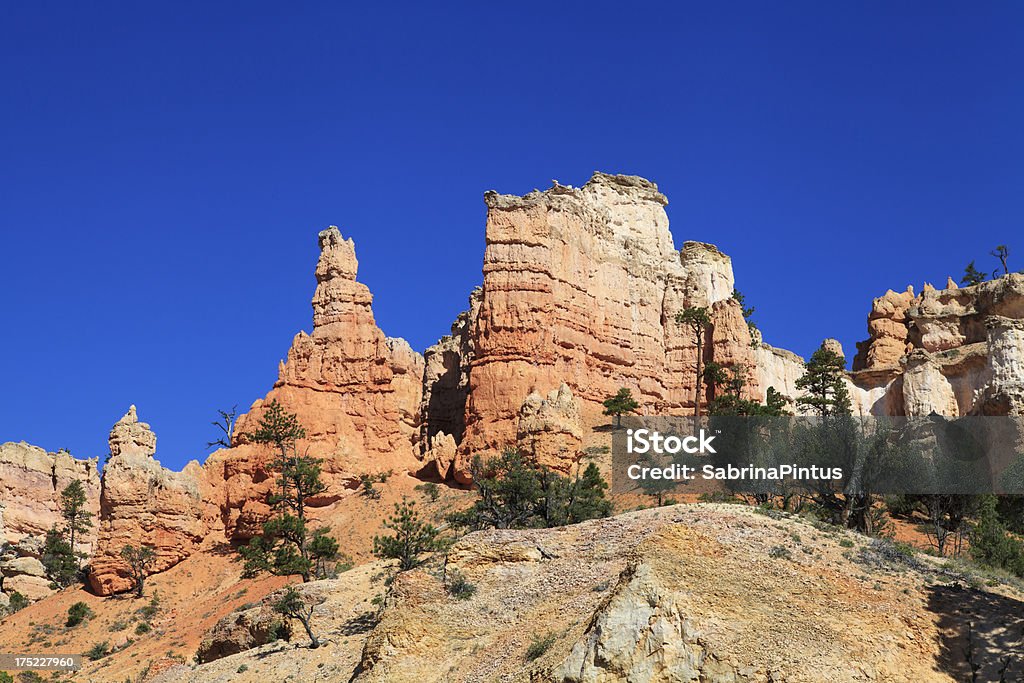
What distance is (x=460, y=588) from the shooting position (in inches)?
1105

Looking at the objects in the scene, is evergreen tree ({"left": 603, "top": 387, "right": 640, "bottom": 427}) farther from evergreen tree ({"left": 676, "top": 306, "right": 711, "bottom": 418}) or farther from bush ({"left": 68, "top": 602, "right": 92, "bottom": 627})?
bush ({"left": 68, "top": 602, "right": 92, "bottom": 627})

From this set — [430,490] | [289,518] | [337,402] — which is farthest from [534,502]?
[337,402]

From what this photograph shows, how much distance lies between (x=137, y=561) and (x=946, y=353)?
43993 millimetres

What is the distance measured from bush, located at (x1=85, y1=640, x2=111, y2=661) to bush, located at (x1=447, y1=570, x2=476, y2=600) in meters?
25.5

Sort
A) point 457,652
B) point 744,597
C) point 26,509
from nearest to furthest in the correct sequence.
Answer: point 744,597, point 457,652, point 26,509

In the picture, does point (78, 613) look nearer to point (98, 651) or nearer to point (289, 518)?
point (98, 651)

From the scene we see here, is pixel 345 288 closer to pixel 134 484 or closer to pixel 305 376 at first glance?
pixel 305 376

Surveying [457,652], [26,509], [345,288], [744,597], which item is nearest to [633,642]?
[744,597]

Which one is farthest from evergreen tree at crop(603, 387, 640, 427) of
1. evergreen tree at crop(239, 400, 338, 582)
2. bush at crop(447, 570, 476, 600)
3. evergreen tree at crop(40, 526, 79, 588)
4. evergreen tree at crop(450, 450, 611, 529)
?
bush at crop(447, 570, 476, 600)

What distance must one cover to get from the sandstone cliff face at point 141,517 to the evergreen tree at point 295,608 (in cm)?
2214

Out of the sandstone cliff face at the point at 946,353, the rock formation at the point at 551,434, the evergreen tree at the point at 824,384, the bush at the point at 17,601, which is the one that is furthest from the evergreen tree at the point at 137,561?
the sandstone cliff face at the point at 946,353

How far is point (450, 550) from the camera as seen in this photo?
99.9ft

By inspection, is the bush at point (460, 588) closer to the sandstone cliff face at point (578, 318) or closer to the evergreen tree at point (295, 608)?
the evergreen tree at point (295, 608)

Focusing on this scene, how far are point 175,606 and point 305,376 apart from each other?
15.8 meters
